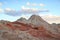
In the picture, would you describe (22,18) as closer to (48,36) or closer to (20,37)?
(48,36)

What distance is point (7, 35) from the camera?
40.9 meters

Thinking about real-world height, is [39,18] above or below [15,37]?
above

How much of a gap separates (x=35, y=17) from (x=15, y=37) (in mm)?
44892

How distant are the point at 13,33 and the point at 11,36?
1031mm

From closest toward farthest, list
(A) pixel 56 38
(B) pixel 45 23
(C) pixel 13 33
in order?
(C) pixel 13 33
(A) pixel 56 38
(B) pixel 45 23

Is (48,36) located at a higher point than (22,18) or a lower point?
lower

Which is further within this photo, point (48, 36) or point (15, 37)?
point (48, 36)

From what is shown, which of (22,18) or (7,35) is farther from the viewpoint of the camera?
(22,18)

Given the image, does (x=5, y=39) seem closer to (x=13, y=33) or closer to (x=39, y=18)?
(x=13, y=33)

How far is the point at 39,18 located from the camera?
85812mm

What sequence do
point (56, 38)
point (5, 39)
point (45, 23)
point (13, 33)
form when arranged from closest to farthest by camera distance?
point (5, 39)
point (13, 33)
point (56, 38)
point (45, 23)

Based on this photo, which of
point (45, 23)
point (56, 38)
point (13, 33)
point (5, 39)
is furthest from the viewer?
point (45, 23)

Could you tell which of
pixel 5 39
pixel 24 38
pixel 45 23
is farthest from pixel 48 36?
pixel 45 23

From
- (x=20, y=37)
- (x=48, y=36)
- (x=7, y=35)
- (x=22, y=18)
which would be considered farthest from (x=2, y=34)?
(x=22, y=18)
